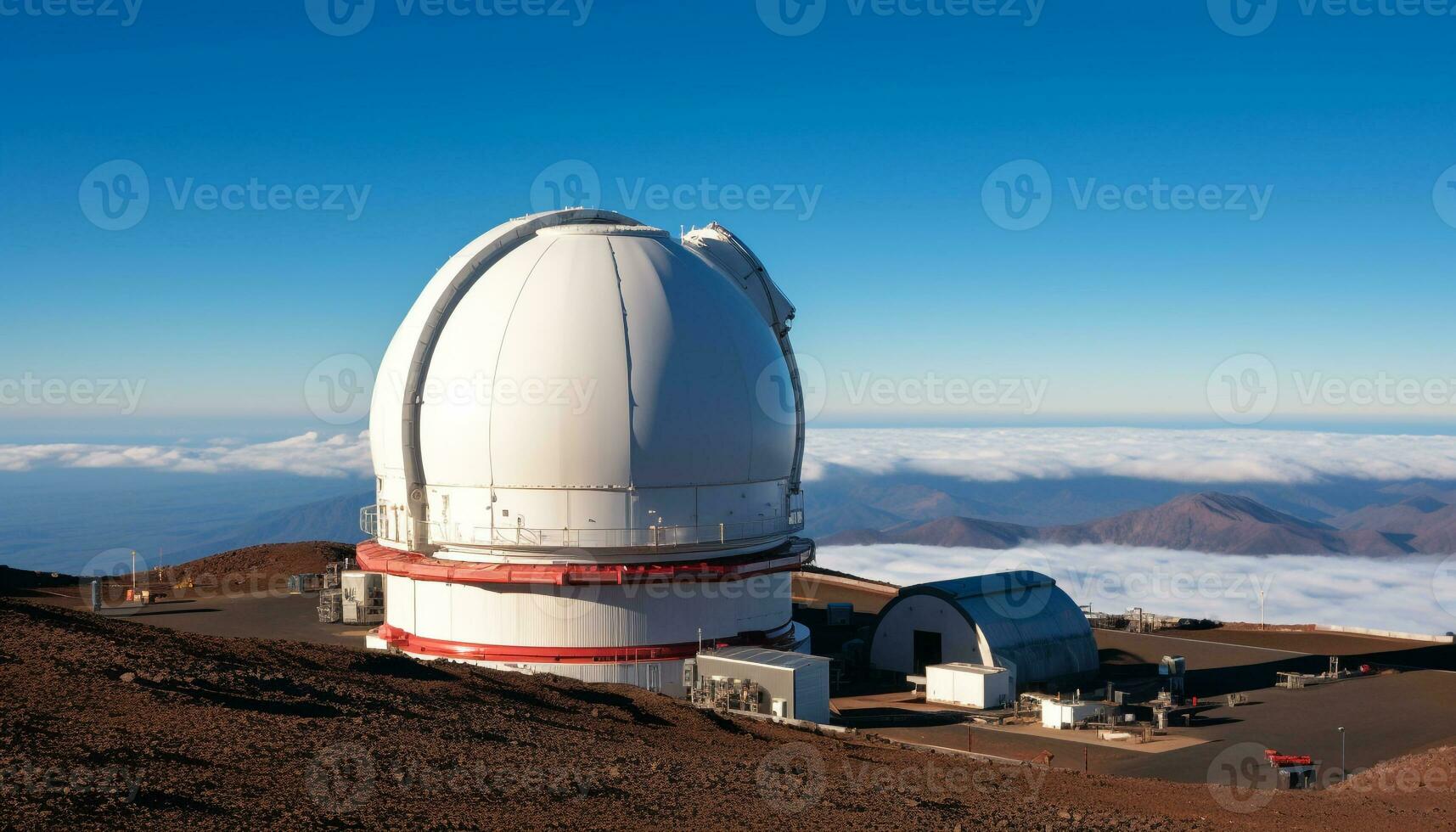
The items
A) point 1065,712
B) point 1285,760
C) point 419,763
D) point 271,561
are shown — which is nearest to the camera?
point 419,763

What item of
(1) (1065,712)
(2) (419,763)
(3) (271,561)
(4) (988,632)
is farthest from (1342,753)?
(3) (271,561)

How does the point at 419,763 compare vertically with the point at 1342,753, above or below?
above

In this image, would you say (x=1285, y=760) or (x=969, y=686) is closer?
(x=1285, y=760)

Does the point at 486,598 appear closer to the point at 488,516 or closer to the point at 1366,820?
the point at 488,516

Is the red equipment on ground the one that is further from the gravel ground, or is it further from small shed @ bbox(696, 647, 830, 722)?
small shed @ bbox(696, 647, 830, 722)

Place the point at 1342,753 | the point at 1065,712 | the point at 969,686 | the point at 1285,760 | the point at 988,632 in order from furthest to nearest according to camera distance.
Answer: the point at 988,632 → the point at 969,686 → the point at 1065,712 → the point at 1342,753 → the point at 1285,760

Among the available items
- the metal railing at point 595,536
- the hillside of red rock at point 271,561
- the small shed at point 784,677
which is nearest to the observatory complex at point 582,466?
the metal railing at point 595,536

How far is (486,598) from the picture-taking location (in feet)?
87.2

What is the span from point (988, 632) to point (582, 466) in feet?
33.6

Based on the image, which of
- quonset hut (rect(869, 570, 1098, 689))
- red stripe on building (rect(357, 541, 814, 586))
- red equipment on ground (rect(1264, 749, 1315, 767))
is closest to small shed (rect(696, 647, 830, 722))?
red stripe on building (rect(357, 541, 814, 586))

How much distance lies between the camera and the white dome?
84.9 feet

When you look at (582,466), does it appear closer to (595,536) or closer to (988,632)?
(595,536)

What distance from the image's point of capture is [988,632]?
1105 inches

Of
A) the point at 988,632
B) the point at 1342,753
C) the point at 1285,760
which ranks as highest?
the point at 988,632
